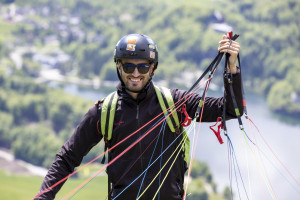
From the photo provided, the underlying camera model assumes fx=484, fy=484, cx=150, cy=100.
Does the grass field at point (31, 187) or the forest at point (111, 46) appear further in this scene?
the forest at point (111, 46)

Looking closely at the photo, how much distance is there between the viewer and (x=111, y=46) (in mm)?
112875

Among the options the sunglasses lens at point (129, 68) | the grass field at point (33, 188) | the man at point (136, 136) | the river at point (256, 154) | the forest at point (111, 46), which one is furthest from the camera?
the forest at point (111, 46)

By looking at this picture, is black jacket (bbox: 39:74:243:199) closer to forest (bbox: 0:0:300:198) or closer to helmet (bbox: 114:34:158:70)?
helmet (bbox: 114:34:158:70)

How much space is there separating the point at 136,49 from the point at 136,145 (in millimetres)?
572

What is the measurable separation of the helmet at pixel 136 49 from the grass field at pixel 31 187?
49.8m

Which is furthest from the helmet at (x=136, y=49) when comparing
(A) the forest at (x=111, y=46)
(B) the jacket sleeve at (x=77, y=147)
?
(A) the forest at (x=111, y=46)

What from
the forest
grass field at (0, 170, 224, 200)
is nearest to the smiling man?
grass field at (0, 170, 224, 200)

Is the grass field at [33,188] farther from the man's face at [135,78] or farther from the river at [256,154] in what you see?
the man's face at [135,78]

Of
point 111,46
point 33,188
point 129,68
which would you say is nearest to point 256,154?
point 33,188

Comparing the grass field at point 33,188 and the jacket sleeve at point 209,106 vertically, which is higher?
the jacket sleeve at point 209,106

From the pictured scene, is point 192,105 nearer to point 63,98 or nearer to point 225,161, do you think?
point 225,161

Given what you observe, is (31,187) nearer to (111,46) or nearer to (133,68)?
(133,68)

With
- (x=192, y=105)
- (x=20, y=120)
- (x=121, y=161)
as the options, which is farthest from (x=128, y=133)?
(x=20, y=120)

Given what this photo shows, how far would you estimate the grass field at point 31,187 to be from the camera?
175ft
